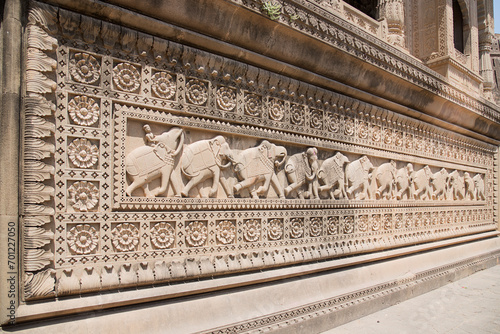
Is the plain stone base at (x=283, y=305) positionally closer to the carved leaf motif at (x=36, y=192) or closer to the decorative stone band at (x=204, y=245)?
the decorative stone band at (x=204, y=245)

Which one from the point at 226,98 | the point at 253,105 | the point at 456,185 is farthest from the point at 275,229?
A: the point at 456,185

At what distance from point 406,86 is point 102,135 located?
4.49 meters

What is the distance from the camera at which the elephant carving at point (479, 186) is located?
25.3ft

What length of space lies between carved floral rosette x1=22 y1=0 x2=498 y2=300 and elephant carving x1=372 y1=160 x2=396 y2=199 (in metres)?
0.73

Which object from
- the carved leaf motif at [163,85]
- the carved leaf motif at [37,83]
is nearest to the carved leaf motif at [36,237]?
the carved leaf motif at [37,83]

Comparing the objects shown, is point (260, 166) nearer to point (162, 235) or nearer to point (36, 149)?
point (162, 235)

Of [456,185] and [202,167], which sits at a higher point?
[202,167]

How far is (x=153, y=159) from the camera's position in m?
2.77

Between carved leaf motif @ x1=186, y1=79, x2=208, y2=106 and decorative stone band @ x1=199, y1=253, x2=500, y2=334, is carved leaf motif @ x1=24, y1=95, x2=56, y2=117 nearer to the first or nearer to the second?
carved leaf motif @ x1=186, y1=79, x2=208, y2=106

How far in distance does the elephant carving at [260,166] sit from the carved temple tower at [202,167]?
0.9 inches

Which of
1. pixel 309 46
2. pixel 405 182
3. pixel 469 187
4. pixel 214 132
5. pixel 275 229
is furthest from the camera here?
pixel 469 187

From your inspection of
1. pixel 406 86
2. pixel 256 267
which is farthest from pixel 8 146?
pixel 406 86

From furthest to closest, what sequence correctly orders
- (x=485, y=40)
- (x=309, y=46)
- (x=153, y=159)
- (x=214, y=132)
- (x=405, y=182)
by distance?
(x=485, y=40)
(x=405, y=182)
(x=309, y=46)
(x=214, y=132)
(x=153, y=159)

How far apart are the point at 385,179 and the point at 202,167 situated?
10.3ft
